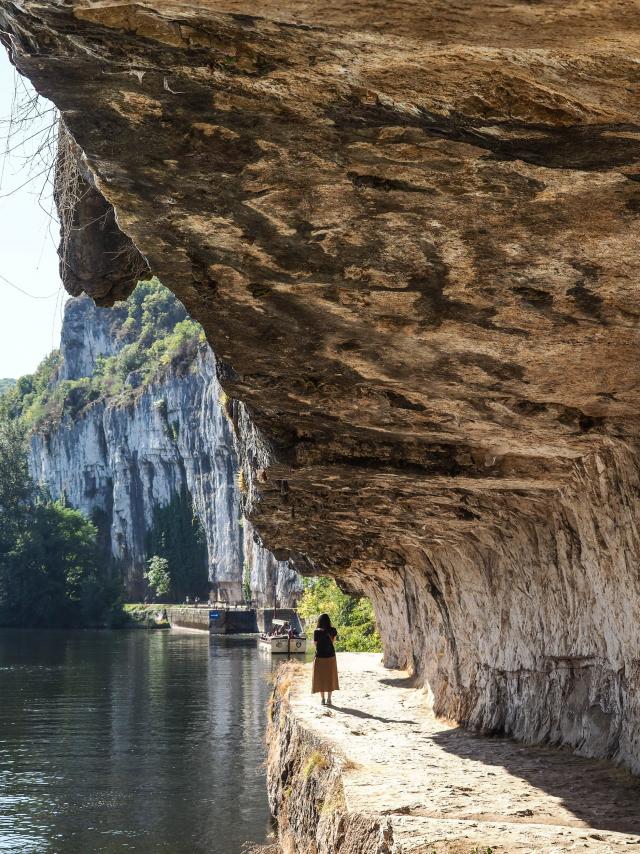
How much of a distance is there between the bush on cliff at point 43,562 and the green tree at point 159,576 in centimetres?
595

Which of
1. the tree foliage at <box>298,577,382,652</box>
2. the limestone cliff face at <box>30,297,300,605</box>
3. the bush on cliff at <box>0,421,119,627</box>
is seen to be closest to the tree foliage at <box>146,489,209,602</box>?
the limestone cliff face at <box>30,297,300,605</box>

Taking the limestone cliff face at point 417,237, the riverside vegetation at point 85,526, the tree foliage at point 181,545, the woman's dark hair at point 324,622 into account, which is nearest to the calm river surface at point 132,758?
the woman's dark hair at point 324,622

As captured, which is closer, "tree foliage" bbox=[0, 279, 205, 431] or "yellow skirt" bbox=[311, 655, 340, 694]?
"yellow skirt" bbox=[311, 655, 340, 694]

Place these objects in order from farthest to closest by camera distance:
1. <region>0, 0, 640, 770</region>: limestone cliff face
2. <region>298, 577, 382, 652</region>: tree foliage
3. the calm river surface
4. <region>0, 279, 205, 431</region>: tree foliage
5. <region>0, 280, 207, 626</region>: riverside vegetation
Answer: <region>0, 279, 205, 431</region>: tree foliage, <region>0, 280, 207, 626</region>: riverside vegetation, <region>298, 577, 382, 652</region>: tree foliage, the calm river surface, <region>0, 0, 640, 770</region>: limestone cliff face

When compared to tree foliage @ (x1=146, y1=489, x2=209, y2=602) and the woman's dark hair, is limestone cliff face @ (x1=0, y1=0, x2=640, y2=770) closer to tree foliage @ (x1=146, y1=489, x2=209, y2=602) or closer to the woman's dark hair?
the woman's dark hair

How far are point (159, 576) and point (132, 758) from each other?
7716cm

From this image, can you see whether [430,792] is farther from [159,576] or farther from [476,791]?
[159,576]

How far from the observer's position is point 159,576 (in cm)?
9919

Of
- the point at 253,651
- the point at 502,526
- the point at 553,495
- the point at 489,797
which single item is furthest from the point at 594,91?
the point at 253,651

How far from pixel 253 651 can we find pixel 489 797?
47233mm

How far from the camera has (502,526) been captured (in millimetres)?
10281

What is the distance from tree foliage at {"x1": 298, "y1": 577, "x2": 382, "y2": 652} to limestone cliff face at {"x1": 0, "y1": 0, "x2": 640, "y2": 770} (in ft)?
74.8

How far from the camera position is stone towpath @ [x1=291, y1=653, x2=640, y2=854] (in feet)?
21.5

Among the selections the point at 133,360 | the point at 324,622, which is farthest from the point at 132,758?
the point at 133,360
